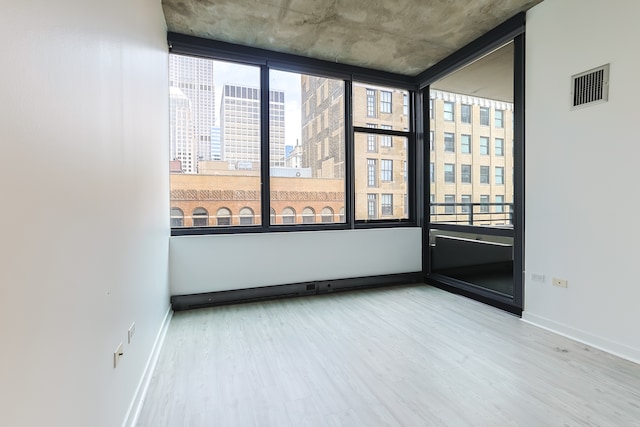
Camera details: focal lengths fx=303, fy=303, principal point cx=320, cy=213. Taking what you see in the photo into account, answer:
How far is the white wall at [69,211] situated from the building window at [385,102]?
3.44 m

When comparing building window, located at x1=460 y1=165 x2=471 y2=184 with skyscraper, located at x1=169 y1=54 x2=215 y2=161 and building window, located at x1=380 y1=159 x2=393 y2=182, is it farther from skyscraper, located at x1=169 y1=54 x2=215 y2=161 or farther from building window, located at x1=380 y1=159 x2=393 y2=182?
skyscraper, located at x1=169 y1=54 x2=215 y2=161

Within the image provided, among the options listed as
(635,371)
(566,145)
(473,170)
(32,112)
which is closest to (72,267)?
(32,112)

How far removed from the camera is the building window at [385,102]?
4656 millimetres

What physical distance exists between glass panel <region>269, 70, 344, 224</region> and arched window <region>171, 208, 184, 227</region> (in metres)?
1.11

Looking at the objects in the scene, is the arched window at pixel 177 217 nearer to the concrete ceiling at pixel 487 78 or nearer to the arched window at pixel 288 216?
the arched window at pixel 288 216

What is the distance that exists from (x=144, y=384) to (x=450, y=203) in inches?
158

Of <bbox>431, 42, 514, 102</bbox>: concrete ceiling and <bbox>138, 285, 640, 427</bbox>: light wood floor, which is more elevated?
<bbox>431, 42, 514, 102</bbox>: concrete ceiling

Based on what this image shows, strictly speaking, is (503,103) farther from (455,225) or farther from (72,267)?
(72,267)

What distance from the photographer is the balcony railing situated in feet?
11.4

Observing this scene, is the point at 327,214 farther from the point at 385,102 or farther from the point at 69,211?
the point at 69,211

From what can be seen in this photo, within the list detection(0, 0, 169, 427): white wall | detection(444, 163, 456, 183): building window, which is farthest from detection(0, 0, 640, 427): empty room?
detection(444, 163, 456, 183): building window

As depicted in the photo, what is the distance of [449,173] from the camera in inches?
170

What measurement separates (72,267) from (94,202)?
1.04 ft

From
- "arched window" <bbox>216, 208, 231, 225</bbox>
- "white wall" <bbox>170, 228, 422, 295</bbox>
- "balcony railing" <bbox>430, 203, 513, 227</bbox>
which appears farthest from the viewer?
"arched window" <bbox>216, 208, 231, 225</bbox>
